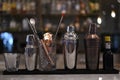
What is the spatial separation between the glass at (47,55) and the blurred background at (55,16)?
121 inches

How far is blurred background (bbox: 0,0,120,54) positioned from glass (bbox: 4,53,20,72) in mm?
3084

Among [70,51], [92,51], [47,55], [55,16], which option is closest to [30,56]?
[47,55]

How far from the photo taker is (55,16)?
468cm

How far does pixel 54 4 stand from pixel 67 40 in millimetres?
3219

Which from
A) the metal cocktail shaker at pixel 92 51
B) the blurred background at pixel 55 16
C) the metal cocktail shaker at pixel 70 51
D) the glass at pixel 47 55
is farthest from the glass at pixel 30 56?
the blurred background at pixel 55 16

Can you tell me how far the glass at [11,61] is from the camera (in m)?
1.47

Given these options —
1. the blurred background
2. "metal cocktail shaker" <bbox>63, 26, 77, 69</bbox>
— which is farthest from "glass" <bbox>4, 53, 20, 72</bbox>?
the blurred background

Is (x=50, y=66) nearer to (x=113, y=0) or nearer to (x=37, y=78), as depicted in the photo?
(x=37, y=78)

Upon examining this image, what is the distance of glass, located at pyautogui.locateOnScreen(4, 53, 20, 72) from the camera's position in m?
1.47

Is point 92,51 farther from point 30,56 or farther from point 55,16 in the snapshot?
point 55,16

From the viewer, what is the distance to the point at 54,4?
468cm

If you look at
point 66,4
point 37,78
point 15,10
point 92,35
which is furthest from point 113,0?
point 37,78

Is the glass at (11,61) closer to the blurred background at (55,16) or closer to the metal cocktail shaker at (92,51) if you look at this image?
the metal cocktail shaker at (92,51)

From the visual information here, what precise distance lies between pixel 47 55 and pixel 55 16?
3.23 meters
